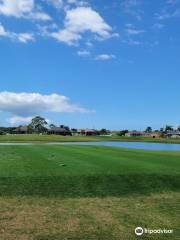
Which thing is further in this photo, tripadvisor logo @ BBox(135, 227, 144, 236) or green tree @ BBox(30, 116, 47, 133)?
green tree @ BBox(30, 116, 47, 133)

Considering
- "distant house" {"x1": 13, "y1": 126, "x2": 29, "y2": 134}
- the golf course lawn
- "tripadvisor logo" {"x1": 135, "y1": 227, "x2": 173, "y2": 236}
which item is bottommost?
"tripadvisor logo" {"x1": 135, "y1": 227, "x2": 173, "y2": 236}

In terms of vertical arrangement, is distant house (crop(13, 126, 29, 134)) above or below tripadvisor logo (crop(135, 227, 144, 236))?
above

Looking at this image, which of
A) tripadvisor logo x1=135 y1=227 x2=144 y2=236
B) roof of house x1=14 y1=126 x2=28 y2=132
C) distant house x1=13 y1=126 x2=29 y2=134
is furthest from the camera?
roof of house x1=14 y1=126 x2=28 y2=132

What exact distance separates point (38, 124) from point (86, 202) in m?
171

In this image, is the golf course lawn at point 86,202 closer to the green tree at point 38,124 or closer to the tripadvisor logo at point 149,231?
the tripadvisor logo at point 149,231

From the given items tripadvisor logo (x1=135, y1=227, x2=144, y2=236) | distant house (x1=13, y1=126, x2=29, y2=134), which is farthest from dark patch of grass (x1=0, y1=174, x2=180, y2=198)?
distant house (x1=13, y1=126, x2=29, y2=134)

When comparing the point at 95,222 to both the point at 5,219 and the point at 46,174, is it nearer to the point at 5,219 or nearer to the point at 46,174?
the point at 5,219

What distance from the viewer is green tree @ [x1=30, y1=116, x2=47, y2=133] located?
180125mm

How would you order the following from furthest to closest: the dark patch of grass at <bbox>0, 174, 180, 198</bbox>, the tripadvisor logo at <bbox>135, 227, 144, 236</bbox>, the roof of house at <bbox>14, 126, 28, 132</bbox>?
the roof of house at <bbox>14, 126, 28, 132</bbox> → the dark patch of grass at <bbox>0, 174, 180, 198</bbox> → the tripadvisor logo at <bbox>135, 227, 144, 236</bbox>

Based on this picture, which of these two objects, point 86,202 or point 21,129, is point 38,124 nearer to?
point 21,129

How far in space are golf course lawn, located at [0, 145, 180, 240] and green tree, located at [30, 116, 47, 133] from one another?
162 m

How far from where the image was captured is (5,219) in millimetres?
10469

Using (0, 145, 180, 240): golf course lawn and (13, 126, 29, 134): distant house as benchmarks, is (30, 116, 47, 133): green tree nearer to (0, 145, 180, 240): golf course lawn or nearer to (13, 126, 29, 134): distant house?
(13, 126, 29, 134): distant house

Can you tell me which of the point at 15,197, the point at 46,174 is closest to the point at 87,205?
the point at 15,197
